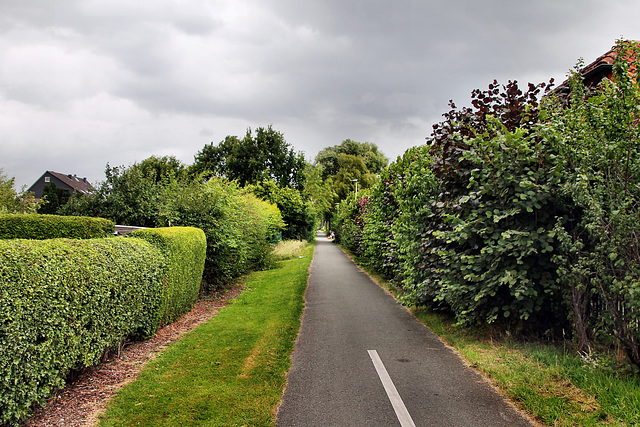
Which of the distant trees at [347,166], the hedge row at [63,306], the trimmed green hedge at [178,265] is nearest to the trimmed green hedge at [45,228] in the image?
the trimmed green hedge at [178,265]

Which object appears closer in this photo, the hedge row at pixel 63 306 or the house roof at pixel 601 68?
the hedge row at pixel 63 306

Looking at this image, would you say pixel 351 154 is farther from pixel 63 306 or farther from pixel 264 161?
pixel 63 306

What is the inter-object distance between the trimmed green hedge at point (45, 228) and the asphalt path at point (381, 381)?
6.60 m

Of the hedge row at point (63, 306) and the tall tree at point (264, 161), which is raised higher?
the tall tree at point (264, 161)

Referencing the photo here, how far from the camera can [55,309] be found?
162 inches

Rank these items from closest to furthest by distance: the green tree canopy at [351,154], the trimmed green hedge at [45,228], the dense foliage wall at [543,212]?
1. the dense foliage wall at [543,212]
2. the trimmed green hedge at [45,228]
3. the green tree canopy at [351,154]

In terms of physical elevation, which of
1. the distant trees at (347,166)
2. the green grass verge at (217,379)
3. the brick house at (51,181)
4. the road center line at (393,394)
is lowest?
the green grass verge at (217,379)

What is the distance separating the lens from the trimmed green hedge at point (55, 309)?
3.56 m

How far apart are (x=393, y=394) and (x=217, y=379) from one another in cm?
228

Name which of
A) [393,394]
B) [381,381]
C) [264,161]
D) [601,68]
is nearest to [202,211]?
[381,381]

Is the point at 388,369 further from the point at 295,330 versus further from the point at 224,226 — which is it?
the point at 224,226

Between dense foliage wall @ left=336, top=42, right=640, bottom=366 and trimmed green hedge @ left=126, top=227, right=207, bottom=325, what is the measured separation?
507 centimetres

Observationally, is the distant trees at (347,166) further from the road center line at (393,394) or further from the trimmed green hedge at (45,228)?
the road center line at (393,394)

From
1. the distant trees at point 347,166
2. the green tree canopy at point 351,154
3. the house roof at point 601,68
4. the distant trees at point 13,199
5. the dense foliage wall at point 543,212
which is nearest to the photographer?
the dense foliage wall at point 543,212
